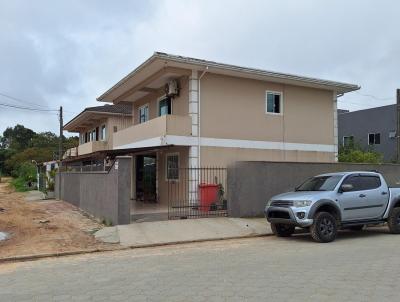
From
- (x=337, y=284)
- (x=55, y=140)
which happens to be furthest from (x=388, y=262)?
(x=55, y=140)

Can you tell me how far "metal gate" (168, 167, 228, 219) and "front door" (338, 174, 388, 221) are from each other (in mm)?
4863

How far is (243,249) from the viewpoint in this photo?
11.3 m

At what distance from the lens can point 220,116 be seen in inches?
794

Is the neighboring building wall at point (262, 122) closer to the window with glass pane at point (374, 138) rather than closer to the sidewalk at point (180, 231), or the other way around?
the sidewalk at point (180, 231)

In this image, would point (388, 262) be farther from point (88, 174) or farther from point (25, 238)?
point (88, 174)

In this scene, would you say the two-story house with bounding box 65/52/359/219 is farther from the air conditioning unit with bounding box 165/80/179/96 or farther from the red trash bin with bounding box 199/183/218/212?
the red trash bin with bounding box 199/183/218/212

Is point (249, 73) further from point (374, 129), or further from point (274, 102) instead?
point (374, 129)

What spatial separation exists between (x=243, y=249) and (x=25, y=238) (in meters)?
6.18

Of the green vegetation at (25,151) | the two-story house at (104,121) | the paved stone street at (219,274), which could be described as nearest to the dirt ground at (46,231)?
the paved stone street at (219,274)

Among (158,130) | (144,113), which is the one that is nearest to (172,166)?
(158,130)

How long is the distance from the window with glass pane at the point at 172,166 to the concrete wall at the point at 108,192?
3.88m

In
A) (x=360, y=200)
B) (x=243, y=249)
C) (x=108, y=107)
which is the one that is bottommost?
(x=243, y=249)

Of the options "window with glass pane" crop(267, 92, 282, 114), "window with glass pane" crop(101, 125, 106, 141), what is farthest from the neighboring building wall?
"window with glass pane" crop(101, 125, 106, 141)

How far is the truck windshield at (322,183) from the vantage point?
1315 centimetres
